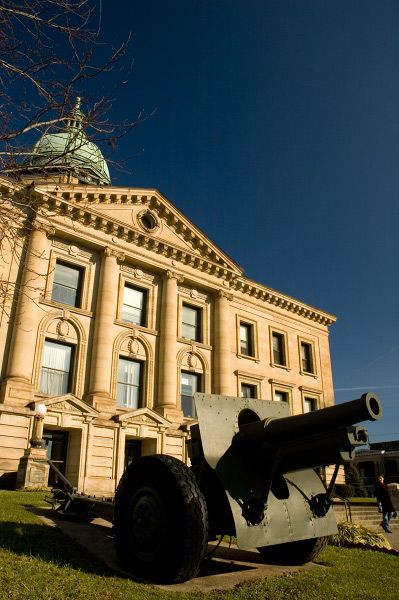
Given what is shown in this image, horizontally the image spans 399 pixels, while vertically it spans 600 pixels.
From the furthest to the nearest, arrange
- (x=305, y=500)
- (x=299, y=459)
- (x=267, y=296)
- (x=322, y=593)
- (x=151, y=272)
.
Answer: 1. (x=267, y=296)
2. (x=151, y=272)
3. (x=305, y=500)
4. (x=299, y=459)
5. (x=322, y=593)

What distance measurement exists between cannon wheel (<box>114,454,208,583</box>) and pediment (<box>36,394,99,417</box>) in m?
13.7

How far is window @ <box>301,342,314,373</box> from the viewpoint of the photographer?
32.2 metres

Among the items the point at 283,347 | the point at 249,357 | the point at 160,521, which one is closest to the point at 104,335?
the point at 249,357

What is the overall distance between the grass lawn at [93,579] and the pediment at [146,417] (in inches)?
527

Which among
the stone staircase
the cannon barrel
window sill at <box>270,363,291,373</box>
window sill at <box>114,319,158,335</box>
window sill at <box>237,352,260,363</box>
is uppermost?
window sill at <box>114,319,158,335</box>

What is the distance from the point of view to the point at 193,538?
4660 millimetres

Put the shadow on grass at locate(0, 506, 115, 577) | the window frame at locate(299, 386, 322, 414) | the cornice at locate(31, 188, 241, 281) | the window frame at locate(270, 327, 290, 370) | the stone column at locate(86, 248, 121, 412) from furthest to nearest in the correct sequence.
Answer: the window frame at locate(299, 386, 322, 414) < the window frame at locate(270, 327, 290, 370) < the cornice at locate(31, 188, 241, 281) < the stone column at locate(86, 248, 121, 412) < the shadow on grass at locate(0, 506, 115, 577)

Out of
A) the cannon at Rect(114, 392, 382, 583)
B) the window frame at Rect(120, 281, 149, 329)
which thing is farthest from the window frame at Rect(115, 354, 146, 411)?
the cannon at Rect(114, 392, 382, 583)

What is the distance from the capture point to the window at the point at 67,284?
21297 millimetres

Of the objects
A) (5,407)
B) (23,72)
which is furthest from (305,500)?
(5,407)

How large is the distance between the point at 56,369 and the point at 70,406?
198cm

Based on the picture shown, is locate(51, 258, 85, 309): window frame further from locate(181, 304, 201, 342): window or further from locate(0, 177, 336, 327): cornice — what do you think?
locate(181, 304, 201, 342): window

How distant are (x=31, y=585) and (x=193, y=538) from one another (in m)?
1.63

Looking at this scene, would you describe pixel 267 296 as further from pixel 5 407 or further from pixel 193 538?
pixel 193 538
